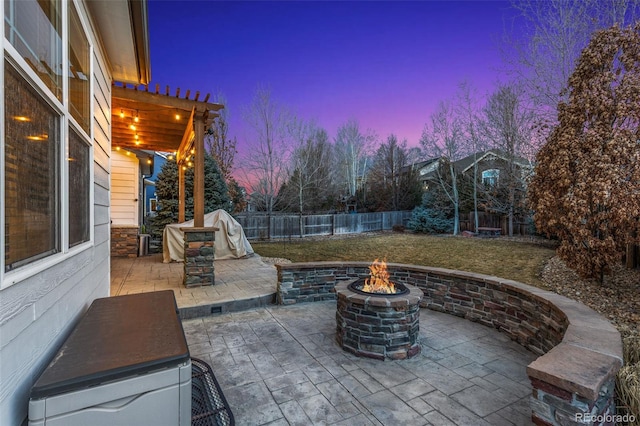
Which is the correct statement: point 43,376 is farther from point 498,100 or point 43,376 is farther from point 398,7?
point 498,100

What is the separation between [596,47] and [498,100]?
28.5ft

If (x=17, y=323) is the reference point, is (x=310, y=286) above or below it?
below

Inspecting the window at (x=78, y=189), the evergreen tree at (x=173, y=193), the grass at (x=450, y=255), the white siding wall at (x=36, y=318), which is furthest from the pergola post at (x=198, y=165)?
the evergreen tree at (x=173, y=193)

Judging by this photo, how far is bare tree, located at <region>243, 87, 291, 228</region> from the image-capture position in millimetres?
14617

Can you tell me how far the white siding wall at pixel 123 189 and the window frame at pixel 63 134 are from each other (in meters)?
7.01

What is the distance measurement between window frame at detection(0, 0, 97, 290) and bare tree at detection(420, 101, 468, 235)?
15.8 meters

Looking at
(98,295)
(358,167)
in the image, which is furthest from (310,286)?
(358,167)

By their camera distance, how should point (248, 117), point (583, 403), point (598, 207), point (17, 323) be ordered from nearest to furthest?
point (17, 323)
point (583, 403)
point (598, 207)
point (248, 117)

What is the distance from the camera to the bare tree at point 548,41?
8.20 metres

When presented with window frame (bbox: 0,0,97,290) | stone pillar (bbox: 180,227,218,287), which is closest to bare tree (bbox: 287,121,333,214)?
stone pillar (bbox: 180,227,218,287)

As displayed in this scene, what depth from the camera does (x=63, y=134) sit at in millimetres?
1736

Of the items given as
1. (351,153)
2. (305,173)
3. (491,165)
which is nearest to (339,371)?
(305,173)

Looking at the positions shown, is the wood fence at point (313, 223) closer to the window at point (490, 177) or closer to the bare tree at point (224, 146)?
the bare tree at point (224, 146)

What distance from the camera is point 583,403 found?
169 cm
